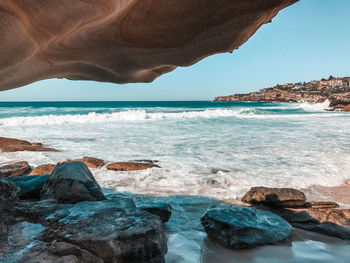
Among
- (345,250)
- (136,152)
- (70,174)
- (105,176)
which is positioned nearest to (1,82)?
(70,174)

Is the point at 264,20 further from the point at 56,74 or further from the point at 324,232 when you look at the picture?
the point at 324,232

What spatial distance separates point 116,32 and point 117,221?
1.29 m

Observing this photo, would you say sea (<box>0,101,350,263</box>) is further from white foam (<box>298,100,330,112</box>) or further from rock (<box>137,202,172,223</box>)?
white foam (<box>298,100,330,112</box>)

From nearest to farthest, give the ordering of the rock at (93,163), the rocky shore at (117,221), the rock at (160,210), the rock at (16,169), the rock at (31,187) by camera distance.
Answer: the rocky shore at (117,221) → the rock at (31,187) → the rock at (160,210) → the rock at (16,169) → the rock at (93,163)

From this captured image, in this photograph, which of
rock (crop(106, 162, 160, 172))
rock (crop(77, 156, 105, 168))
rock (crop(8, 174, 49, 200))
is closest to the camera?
rock (crop(8, 174, 49, 200))

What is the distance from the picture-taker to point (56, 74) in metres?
2.06

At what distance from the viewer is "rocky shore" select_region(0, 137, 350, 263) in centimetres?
167

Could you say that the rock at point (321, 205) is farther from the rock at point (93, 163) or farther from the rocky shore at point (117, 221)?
the rock at point (93, 163)

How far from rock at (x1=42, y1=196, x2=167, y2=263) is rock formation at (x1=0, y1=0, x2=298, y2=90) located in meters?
1.06

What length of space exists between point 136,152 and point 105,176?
2.52 meters

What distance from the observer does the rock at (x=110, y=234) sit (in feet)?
5.57

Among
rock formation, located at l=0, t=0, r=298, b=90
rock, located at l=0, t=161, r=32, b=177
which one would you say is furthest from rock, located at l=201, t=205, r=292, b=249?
rock, located at l=0, t=161, r=32, b=177

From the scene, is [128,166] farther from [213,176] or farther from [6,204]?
[6,204]

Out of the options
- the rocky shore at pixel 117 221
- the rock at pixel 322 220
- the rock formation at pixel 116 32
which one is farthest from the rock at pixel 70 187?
the rock at pixel 322 220
